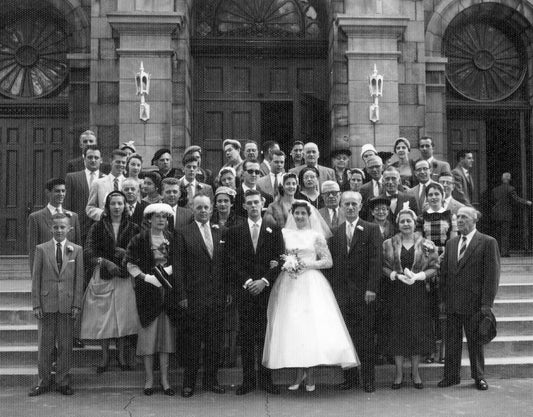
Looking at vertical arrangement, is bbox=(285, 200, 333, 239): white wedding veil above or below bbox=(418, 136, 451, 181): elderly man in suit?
below

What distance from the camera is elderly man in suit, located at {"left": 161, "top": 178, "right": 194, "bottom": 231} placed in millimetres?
8391

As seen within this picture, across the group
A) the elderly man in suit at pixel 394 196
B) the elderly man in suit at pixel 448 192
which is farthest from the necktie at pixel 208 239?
the elderly man in suit at pixel 448 192

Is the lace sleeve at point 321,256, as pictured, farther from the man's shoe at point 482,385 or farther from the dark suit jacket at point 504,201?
the dark suit jacket at point 504,201

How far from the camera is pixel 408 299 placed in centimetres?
798

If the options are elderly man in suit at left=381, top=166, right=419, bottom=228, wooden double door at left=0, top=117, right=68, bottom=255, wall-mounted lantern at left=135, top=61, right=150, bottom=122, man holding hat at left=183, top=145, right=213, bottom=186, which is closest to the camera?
elderly man in suit at left=381, top=166, right=419, bottom=228

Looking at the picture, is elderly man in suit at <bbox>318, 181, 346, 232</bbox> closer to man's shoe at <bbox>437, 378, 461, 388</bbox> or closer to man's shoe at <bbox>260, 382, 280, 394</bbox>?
man's shoe at <bbox>260, 382, 280, 394</bbox>

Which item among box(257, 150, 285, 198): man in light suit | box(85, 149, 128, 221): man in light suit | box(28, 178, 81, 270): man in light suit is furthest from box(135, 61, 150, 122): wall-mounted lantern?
box(28, 178, 81, 270): man in light suit

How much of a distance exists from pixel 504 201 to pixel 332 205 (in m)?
7.66

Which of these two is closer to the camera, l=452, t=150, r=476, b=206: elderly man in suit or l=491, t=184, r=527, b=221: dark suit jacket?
l=452, t=150, r=476, b=206: elderly man in suit

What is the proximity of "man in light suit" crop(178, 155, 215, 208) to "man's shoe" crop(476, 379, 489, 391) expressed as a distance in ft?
13.2

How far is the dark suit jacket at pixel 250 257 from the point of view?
25.7 feet

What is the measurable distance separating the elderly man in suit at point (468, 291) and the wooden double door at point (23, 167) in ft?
32.6

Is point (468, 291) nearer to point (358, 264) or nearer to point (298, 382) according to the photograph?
point (358, 264)

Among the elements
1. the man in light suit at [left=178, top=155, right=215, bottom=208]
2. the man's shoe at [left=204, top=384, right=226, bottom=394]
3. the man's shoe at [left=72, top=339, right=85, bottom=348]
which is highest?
the man in light suit at [left=178, top=155, right=215, bottom=208]
